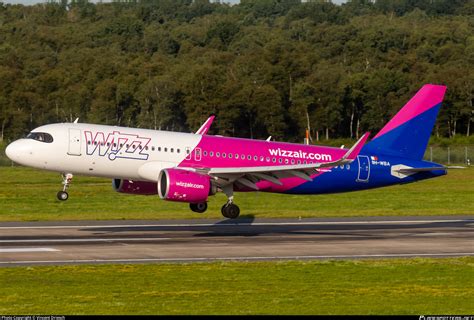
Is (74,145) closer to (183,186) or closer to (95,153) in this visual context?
(95,153)

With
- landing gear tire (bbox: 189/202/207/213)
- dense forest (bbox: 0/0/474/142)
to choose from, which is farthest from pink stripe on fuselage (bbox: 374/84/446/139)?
dense forest (bbox: 0/0/474/142)

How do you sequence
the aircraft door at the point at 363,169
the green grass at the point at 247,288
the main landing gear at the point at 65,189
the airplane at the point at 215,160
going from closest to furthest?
the green grass at the point at 247,288 → the main landing gear at the point at 65,189 → the airplane at the point at 215,160 → the aircraft door at the point at 363,169

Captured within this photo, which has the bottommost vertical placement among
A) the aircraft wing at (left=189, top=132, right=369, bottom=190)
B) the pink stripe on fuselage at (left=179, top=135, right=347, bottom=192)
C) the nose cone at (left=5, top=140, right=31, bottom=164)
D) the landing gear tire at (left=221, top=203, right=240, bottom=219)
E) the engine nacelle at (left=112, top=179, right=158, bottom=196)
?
the landing gear tire at (left=221, top=203, right=240, bottom=219)

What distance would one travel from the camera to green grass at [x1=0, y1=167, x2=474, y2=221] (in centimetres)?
5347

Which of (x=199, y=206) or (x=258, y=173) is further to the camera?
(x=199, y=206)

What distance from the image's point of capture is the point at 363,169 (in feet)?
158

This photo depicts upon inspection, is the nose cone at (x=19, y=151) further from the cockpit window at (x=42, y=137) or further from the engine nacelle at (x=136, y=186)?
the engine nacelle at (x=136, y=186)

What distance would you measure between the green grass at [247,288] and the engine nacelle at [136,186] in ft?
43.0

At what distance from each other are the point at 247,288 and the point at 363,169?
21347mm

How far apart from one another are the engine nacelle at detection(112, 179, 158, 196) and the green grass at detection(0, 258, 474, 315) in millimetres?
13121

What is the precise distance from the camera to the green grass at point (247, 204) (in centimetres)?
5347

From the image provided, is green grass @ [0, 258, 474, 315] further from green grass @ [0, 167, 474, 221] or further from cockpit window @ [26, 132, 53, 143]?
green grass @ [0, 167, 474, 221]

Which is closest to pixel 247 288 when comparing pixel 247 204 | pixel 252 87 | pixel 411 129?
pixel 411 129

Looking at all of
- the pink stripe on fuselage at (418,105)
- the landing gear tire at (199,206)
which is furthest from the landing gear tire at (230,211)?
the pink stripe on fuselage at (418,105)
